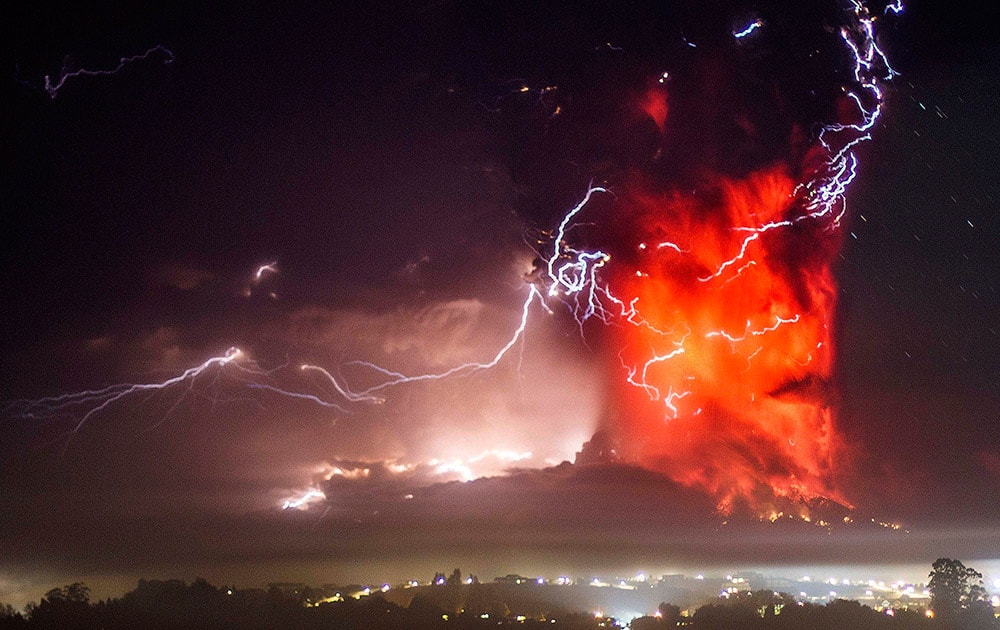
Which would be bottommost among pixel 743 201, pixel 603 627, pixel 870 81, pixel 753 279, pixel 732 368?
pixel 603 627

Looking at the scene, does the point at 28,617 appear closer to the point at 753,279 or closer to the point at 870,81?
the point at 753,279

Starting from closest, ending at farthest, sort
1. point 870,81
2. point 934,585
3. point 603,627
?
1. point 870,81
2. point 934,585
3. point 603,627

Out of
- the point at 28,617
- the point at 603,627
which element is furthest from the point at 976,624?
the point at 28,617

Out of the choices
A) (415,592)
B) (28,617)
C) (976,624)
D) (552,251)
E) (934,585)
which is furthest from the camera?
(415,592)

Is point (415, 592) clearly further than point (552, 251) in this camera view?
Yes

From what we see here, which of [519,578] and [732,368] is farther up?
[732,368]

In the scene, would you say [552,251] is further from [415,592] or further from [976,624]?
[415,592]
